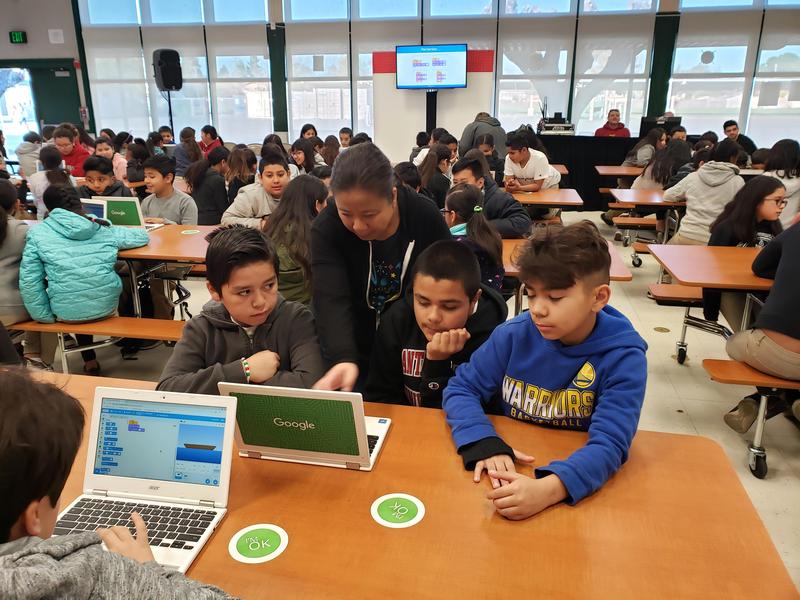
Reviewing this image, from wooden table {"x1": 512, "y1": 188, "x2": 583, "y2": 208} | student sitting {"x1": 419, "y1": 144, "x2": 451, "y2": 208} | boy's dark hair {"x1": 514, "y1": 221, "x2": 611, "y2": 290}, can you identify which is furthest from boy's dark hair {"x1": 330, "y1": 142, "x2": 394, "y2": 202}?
wooden table {"x1": 512, "y1": 188, "x2": 583, "y2": 208}

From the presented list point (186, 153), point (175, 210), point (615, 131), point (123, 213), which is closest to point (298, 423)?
point (123, 213)

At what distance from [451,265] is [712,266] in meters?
2.20

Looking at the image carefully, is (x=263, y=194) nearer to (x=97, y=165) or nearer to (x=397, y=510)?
(x=97, y=165)

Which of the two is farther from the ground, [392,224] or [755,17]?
[755,17]

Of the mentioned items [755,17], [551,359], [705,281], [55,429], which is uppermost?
[755,17]

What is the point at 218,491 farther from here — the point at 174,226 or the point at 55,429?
the point at 174,226

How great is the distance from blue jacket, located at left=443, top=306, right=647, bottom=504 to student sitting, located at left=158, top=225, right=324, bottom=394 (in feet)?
1.49

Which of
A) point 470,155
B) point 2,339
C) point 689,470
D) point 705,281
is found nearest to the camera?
point 689,470

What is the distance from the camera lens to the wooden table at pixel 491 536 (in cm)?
98

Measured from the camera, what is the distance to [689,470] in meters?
1.29

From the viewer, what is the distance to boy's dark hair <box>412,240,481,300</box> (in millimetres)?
1631

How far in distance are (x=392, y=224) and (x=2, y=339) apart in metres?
1.31

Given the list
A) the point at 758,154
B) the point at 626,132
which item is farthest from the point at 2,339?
the point at 626,132

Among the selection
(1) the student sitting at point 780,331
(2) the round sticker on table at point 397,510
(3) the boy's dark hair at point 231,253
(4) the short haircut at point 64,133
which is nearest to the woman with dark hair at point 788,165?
(1) the student sitting at point 780,331
